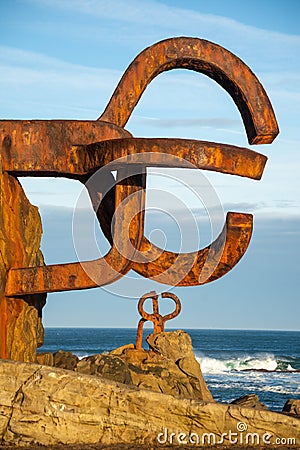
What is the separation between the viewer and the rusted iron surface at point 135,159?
6324 millimetres

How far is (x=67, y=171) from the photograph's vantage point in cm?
689

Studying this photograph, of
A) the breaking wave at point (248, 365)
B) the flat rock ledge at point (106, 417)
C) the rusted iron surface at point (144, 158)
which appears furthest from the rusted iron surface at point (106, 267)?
the breaking wave at point (248, 365)

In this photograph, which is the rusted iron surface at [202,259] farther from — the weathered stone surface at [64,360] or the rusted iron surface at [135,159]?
the weathered stone surface at [64,360]

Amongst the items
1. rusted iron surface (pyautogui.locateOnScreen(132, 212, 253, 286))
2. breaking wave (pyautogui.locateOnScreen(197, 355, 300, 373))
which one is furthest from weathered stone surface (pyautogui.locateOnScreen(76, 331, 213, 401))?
breaking wave (pyautogui.locateOnScreen(197, 355, 300, 373))

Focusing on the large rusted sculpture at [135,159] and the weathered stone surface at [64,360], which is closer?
the large rusted sculpture at [135,159]

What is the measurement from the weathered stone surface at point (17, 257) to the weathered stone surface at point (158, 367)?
0.71m

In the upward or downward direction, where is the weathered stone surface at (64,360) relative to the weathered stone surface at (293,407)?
upward

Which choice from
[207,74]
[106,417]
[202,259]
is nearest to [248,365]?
[207,74]

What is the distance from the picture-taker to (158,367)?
8773 millimetres

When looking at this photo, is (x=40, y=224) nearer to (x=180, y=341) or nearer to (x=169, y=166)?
(x=169, y=166)

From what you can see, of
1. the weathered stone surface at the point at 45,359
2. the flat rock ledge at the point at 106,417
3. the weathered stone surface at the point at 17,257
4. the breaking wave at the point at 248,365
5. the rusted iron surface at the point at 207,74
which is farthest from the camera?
the breaking wave at the point at 248,365

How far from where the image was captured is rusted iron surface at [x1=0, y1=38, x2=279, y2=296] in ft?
20.7

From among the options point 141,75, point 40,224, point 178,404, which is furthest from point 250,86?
point 178,404

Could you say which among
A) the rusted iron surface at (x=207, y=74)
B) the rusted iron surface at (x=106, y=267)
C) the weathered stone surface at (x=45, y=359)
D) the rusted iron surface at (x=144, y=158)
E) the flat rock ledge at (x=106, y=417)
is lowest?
the flat rock ledge at (x=106, y=417)
